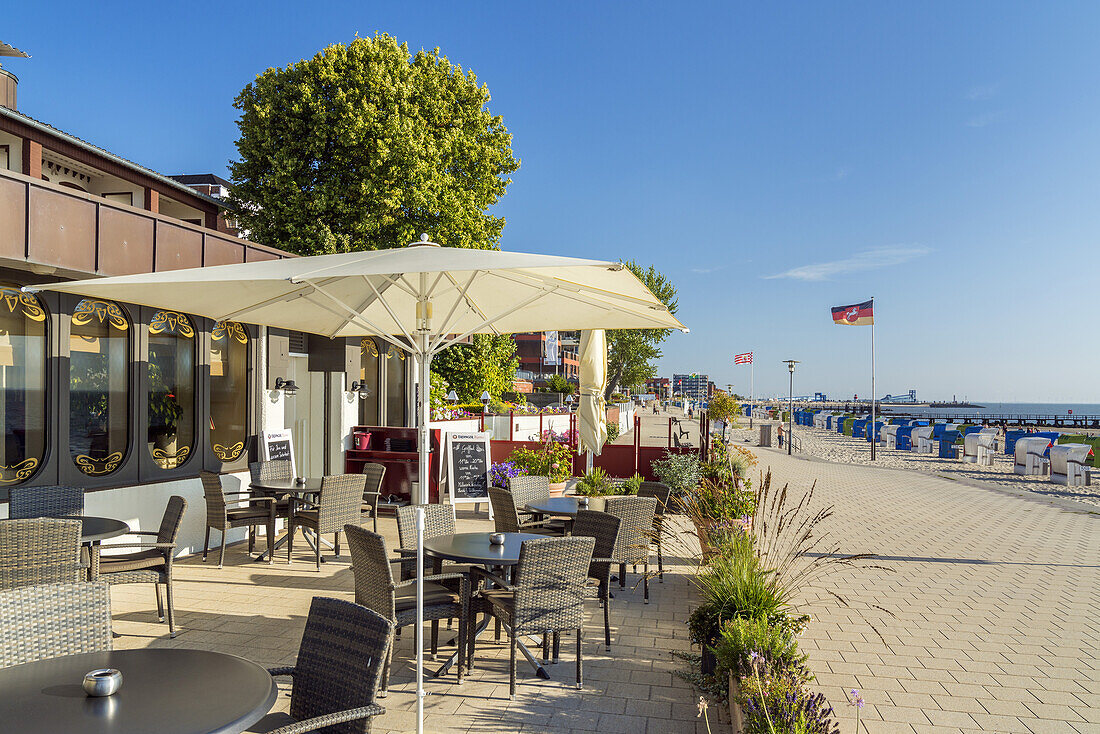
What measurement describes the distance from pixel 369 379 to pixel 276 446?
A: 10.7ft

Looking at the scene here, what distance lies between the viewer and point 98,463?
23.2ft

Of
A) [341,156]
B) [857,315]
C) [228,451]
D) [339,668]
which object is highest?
[341,156]

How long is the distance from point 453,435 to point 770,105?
11.6m

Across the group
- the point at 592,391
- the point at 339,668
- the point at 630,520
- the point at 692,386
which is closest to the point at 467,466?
the point at 592,391

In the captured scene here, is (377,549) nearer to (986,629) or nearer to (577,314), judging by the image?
(577,314)

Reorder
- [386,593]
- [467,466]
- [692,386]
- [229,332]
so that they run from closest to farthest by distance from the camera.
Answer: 1. [386,593]
2. [229,332]
3. [467,466]
4. [692,386]

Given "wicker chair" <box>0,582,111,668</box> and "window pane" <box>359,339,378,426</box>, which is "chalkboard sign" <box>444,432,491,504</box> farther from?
"wicker chair" <box>0,582,111,668</box>

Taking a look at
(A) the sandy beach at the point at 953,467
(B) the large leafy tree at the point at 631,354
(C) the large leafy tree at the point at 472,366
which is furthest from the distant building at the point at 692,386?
(C) the large leafy tree at the point at 472,366

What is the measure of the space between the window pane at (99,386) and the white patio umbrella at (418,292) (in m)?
1.67

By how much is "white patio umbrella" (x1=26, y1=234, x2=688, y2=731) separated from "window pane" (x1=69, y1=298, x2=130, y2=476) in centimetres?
167

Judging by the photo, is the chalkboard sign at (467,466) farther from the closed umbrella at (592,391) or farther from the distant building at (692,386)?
the distant building at (692,386)

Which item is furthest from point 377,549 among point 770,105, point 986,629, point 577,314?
point 770,105

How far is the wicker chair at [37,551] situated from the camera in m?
4.34

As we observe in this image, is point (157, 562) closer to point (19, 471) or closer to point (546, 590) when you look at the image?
point (19, 471)
